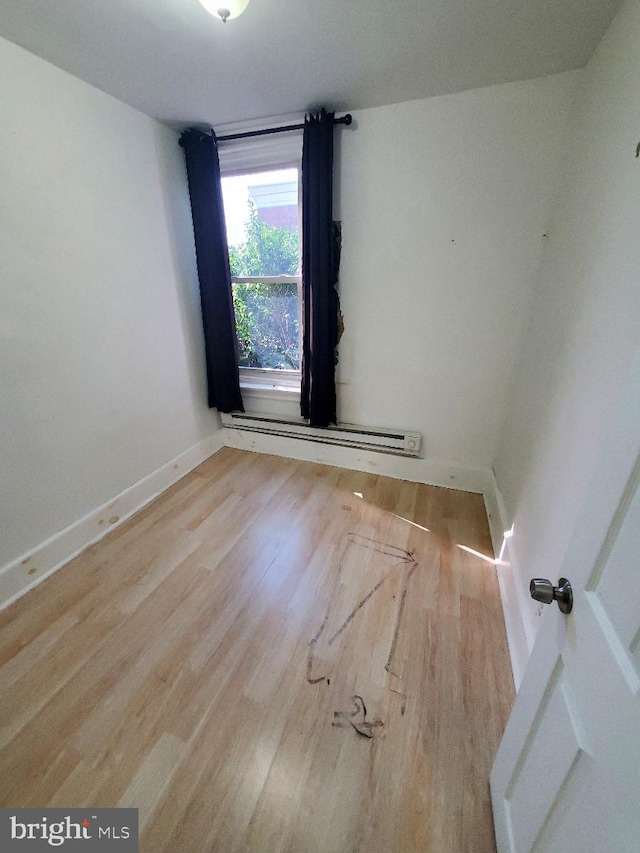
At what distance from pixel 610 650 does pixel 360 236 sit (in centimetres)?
219

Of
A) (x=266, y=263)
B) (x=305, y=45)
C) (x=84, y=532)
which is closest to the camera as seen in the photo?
(x=305, y=45)

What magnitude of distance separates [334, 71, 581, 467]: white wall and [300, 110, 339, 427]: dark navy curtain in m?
0.13

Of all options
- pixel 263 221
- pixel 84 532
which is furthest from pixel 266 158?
pixel 84 532

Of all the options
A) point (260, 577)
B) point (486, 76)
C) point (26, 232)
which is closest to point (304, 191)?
point (486, 76)

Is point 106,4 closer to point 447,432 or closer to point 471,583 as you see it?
point 447,432

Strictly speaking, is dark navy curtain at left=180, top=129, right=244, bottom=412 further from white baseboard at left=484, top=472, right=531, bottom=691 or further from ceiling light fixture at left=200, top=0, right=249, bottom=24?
white baseboard at left=484, top=472, right=531, bottom=691

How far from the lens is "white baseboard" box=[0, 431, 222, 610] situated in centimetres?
154

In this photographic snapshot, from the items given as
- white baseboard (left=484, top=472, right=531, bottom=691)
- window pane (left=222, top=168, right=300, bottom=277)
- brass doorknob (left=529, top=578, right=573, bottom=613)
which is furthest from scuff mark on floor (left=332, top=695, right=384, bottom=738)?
window pane (left=222, top=168, right=300, bottom=277)

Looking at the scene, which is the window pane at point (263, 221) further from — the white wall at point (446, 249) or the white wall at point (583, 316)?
the white wall at point (583, 316)

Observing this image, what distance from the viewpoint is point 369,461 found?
252 centimetres

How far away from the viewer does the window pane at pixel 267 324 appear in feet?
7.99

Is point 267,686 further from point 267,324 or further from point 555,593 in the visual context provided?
point 267,324

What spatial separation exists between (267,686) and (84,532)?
1.32m

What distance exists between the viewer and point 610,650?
51cm
